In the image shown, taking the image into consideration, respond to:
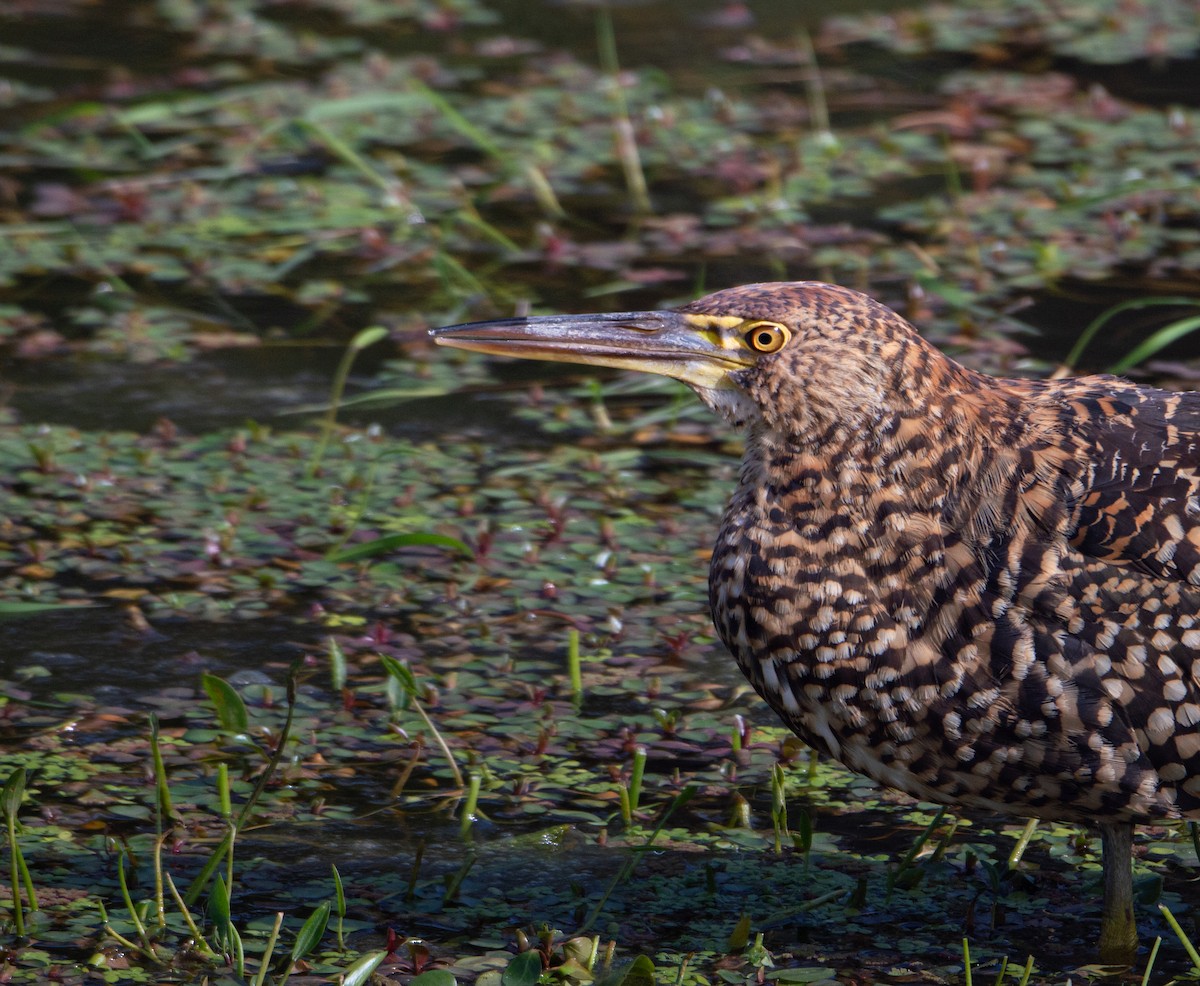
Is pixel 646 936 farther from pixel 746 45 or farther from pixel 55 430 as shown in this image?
pixel 746 45

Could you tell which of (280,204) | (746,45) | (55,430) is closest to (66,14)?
(280,204)

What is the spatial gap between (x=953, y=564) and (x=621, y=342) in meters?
0.88

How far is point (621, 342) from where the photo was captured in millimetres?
4305

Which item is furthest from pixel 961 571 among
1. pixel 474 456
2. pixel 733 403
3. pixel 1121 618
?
pixel 474 456

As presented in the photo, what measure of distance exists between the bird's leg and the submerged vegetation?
62mm

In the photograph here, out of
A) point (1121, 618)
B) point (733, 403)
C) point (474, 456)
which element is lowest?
point (474, 456)

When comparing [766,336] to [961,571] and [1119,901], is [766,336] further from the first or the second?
[1119,901]

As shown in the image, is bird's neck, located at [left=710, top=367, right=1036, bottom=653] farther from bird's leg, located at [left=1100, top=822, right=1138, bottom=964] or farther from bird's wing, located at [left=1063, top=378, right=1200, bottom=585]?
bird's leg, located at [left=1100, top=822, right=1138, bottom=964]

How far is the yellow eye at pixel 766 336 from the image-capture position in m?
4.12

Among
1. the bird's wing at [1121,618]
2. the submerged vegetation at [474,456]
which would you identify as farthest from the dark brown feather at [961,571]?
the submerged vegetation at [474,456]

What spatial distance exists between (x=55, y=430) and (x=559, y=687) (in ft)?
6.95

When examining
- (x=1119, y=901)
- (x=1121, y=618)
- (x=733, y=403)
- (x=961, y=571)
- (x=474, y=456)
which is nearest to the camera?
(x=1121, y=618)

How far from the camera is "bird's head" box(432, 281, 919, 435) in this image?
4.08 m

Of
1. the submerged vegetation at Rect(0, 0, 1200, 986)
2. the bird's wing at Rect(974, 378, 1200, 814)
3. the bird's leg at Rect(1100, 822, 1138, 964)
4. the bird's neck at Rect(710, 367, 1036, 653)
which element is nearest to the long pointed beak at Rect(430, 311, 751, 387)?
the bird's neck at Rect(710, 367, 1036, 653)
